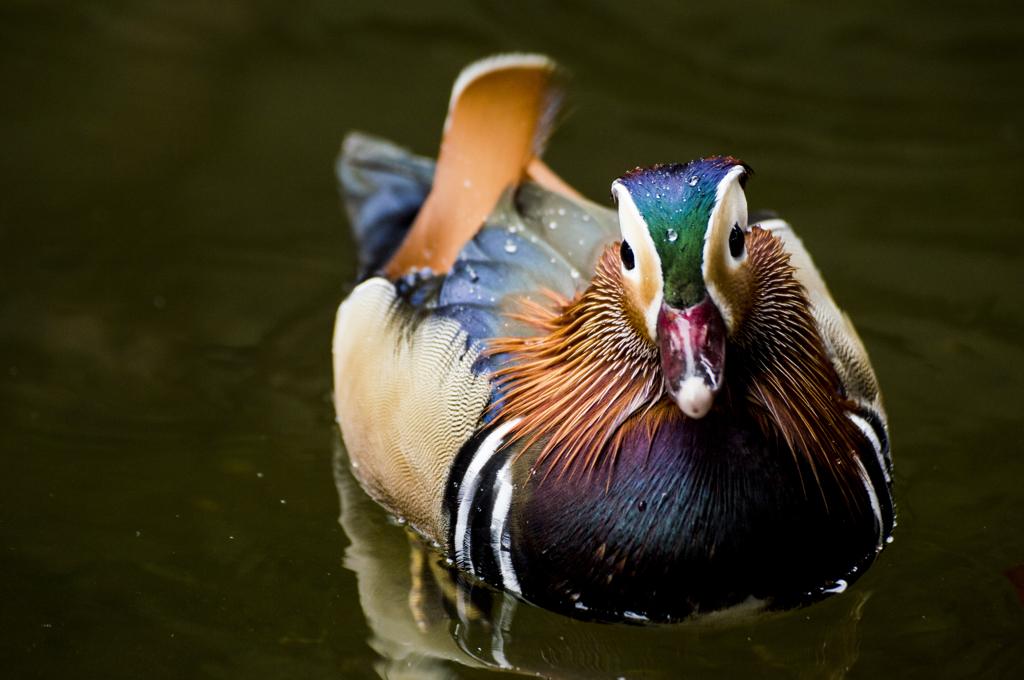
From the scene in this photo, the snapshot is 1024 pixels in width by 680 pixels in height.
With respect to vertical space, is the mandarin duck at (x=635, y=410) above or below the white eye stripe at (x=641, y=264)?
below

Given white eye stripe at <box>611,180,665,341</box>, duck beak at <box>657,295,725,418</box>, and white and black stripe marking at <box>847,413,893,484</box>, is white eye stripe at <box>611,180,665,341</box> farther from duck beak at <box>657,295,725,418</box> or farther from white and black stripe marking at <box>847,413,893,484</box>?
white and black stripe marking at <box>847,413,893,484</box>

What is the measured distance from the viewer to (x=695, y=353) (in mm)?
2059

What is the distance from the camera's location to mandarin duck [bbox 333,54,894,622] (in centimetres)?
212

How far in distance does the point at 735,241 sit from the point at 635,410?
461 mm

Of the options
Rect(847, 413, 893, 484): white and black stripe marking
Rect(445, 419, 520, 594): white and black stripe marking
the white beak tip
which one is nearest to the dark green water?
Rect(445, 419, 520, 594): white and black stripe marking

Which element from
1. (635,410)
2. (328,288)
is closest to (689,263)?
(635,410)

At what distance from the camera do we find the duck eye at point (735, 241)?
2.11 m

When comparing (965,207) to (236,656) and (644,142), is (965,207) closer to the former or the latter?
(644,142)

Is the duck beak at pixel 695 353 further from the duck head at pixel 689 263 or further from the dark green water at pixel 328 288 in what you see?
the dark green water at pixel 328 288

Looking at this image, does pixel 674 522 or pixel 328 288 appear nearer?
pixel 674 522

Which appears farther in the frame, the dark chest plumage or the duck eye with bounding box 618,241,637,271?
the dark chest plumage

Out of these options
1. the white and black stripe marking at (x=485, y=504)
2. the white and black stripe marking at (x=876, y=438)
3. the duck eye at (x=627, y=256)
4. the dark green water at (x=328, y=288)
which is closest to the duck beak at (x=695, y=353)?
the duck eye at (x=627, y=256)

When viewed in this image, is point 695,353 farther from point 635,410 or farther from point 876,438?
point 876,438

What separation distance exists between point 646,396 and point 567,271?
0.63 metres
